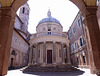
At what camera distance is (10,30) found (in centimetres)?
459

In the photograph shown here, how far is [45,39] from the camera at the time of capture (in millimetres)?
14641

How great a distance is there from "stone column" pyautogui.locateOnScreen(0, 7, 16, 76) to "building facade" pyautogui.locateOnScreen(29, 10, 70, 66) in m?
9.66

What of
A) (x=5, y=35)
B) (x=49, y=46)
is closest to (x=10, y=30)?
(x=5, y=35)

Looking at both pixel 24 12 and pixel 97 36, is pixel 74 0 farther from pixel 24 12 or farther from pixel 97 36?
pixel 24 12

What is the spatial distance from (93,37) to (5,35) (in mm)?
4816

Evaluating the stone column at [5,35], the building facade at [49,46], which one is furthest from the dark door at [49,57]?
the stone column at [5,35]

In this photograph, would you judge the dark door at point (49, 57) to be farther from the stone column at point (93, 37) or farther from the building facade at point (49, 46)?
the stone column at point (93, 37)

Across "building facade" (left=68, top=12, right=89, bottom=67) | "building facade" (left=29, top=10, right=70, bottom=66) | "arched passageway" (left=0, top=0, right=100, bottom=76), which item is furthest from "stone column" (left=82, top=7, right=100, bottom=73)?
"building facade" (left=68, top=12, right=89, bottom=67)

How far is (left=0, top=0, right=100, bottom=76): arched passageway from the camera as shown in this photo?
4004mm

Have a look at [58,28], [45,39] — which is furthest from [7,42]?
[58,28]

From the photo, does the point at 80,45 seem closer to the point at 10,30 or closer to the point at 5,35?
the point at 10,30

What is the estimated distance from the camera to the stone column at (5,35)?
12.8 ft

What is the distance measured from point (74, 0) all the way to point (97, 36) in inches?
115

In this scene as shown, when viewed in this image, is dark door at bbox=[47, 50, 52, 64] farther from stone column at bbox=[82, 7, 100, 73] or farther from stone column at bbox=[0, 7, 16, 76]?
stone column at bbox=[0, 7, 16, 76]
